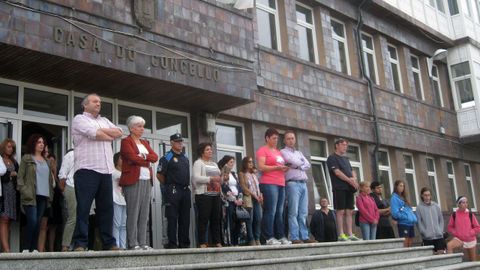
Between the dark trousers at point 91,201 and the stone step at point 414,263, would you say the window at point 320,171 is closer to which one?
the stone step at point 414,263

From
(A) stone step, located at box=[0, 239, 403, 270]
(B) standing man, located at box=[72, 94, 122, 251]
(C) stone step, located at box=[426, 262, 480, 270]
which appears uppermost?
(B) standing man, located at box=[72, 94, 122, 251]

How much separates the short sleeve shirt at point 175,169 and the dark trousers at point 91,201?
1.38m

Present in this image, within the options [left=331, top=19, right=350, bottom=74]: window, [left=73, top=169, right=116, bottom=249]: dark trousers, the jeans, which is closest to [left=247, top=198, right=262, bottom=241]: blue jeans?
the jeans

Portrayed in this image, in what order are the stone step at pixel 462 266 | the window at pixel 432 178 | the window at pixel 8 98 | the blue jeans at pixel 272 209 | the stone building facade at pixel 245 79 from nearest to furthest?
the stone building facade at pixel 245 79 < the window at pixel 8 98 < the blue jeans at pixel 272 209 < the stone step at pixel 462 266 < the window at pixel 432 178

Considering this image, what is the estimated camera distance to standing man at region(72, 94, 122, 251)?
5.59 metres

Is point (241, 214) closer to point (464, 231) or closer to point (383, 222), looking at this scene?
point (383, 222)

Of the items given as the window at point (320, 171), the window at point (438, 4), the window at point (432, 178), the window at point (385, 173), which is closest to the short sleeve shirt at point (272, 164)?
the window at point (320, 171)

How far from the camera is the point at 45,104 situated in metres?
8.28

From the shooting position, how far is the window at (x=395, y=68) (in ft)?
55.1

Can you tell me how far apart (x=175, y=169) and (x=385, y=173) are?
938 centimetres

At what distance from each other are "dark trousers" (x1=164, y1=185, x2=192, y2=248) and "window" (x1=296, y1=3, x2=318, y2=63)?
714 cm

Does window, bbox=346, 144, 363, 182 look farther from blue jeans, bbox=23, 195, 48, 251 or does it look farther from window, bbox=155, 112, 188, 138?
blue jeans, bbox=23, 195, 48, 251

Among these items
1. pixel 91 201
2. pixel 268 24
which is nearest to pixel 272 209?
pixel 91 201

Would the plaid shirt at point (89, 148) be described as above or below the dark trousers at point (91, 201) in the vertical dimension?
above
